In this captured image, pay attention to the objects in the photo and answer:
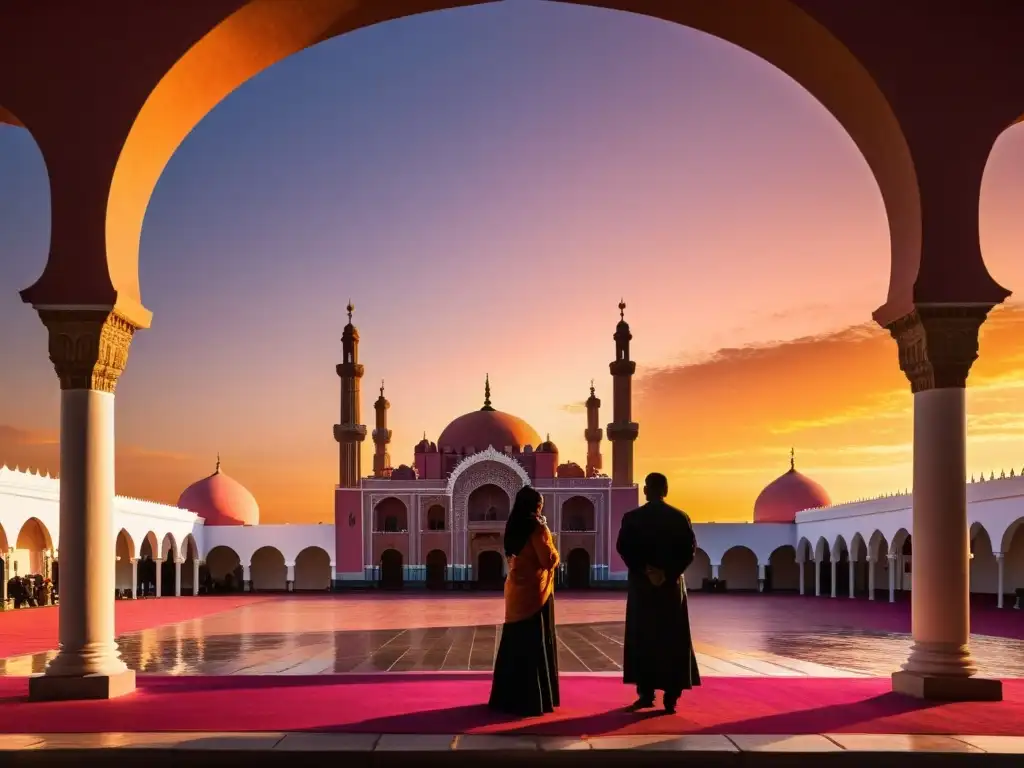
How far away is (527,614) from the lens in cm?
618

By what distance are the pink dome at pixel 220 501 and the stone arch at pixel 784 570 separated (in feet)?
60.5

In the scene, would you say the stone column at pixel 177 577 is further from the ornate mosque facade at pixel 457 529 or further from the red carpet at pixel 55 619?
the red carpet at pixel 55 619

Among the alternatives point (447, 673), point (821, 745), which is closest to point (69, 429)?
point (447, 673)

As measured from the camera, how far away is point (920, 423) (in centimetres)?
712

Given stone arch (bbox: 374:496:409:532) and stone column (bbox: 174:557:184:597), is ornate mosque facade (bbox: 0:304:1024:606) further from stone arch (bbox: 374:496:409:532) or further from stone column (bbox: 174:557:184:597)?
stone column (bbox: 174:557:184:597)

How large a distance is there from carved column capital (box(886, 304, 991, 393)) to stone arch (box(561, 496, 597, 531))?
103ft

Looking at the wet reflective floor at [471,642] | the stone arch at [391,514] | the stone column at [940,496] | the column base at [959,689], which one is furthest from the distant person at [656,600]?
the stone arch at [391,514]

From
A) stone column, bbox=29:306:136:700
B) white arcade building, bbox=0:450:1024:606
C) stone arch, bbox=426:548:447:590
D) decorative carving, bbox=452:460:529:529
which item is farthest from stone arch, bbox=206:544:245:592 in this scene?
stone column, bbox=29:306:136:700

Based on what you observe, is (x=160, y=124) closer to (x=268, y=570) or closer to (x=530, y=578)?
(x=530, y=578)

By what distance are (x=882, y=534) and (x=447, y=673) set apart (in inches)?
874

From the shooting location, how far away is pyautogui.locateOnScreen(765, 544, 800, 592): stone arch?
38.7 metres

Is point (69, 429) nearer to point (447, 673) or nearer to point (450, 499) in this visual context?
point (447, 673)

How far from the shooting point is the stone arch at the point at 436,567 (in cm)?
3822


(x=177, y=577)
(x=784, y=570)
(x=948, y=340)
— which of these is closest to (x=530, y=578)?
(x=948, y=340)
